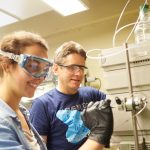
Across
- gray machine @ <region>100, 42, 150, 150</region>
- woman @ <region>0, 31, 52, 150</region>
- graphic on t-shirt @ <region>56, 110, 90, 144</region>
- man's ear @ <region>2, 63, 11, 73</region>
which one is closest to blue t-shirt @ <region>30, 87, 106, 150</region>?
graphic on t-shirt @ <region>56, 110, 90, 144</region>

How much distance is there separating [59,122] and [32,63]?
59 cm

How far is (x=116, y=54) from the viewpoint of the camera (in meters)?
Result: 1.43

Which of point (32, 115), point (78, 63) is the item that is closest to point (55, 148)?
point (32, 115)

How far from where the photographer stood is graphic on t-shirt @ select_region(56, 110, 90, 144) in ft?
5.21

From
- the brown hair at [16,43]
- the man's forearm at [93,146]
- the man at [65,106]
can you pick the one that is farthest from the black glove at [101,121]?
the brown hair at [16,43]

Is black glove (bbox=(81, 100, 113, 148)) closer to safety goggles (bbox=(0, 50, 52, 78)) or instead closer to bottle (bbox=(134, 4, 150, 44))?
safety goggles (bbox=(0, 50, 52, 78))

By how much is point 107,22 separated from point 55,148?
6.57ft

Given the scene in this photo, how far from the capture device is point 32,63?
1133 mm

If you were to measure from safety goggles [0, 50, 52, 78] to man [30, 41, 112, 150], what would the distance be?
46 centimetres

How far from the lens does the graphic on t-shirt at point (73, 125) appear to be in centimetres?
159

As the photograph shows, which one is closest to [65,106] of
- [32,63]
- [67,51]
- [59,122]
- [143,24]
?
[59,122]

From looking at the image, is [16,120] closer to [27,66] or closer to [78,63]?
[27,66]

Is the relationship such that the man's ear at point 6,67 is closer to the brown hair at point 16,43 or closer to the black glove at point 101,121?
the brown hair at point 16,43

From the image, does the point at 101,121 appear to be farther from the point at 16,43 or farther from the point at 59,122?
the point at 16,43
